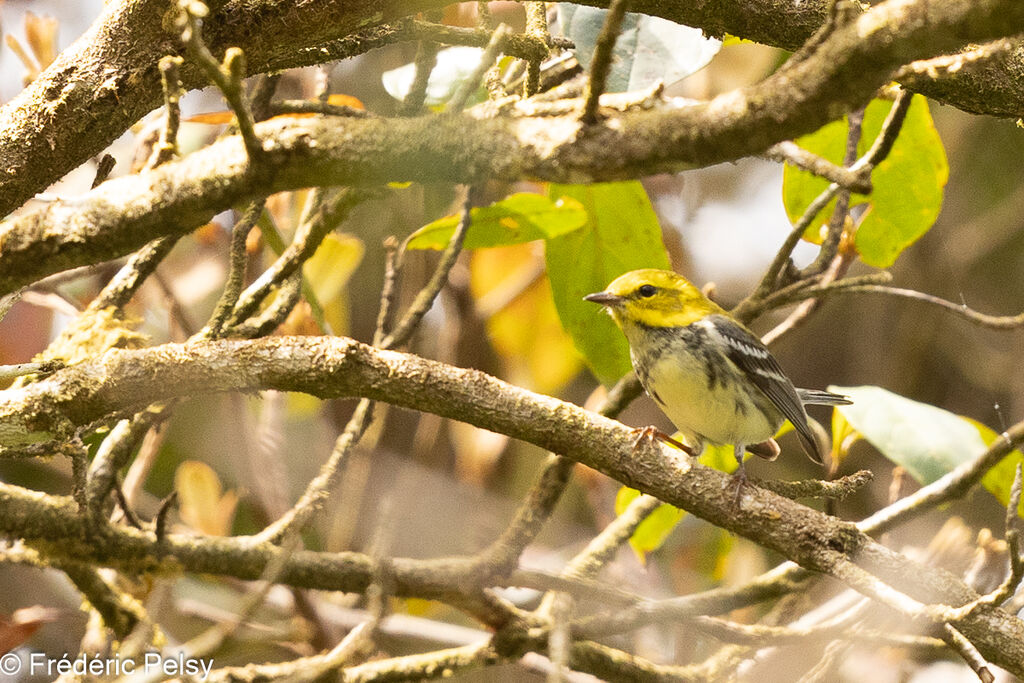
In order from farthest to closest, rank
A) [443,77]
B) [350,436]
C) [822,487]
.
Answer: [443,77], [350,436], [822,487]

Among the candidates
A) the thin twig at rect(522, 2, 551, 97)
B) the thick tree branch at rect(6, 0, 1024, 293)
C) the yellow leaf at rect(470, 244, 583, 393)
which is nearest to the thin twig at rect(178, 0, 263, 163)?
the thick tree branch at rect(6, 0, 1024, 293)

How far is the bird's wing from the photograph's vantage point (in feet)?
8.40

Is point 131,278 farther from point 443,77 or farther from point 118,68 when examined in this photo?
point 443,77

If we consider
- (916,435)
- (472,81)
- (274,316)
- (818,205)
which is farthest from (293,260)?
(916,435)

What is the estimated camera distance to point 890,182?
2350 mm

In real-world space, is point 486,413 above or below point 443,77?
below

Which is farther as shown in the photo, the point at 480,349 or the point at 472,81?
the point at 480,349

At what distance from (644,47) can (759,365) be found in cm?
106

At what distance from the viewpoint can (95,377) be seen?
1369 millimetres

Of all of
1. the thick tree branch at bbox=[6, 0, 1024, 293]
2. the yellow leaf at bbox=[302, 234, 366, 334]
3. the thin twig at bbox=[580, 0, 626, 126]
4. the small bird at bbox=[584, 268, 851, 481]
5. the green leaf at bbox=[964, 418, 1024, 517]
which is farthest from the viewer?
the yellow leaf at bbox=[302, 234, 366, 334]

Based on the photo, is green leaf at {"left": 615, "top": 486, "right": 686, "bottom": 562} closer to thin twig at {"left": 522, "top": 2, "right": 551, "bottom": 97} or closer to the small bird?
the small bird

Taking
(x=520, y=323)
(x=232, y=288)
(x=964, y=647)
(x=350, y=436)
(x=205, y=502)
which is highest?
(x=232, y=288)

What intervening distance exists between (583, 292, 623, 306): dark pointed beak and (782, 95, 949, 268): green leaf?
1.67 feet

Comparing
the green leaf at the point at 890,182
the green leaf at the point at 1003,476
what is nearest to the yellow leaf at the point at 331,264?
the green leaf at the point at 890,182
